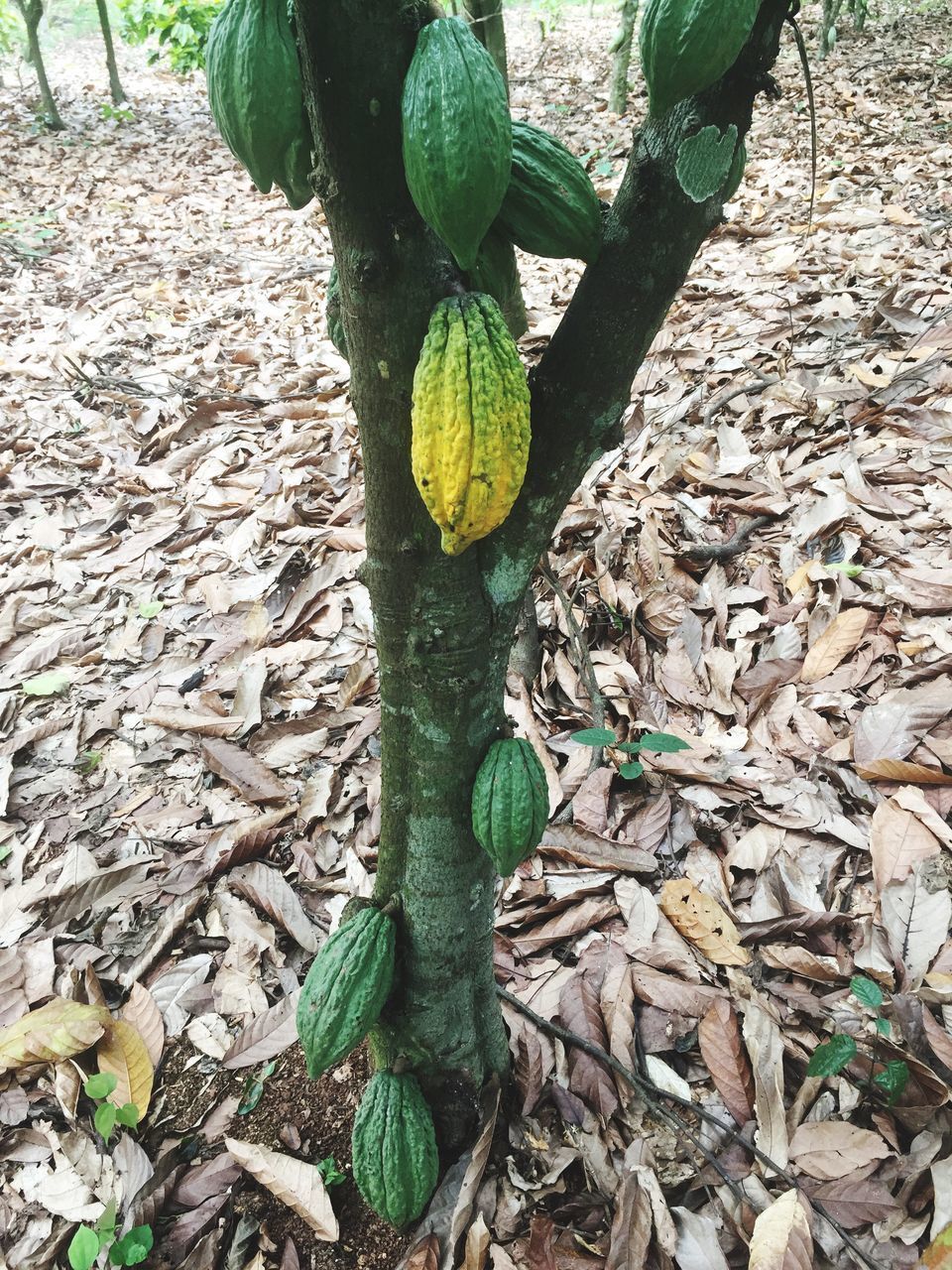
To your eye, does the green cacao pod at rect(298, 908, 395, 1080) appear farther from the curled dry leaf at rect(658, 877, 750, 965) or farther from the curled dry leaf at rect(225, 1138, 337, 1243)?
the curled dry leaf at rect(658, 877, 750, 965)

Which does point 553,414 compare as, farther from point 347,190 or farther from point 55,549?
point 55,549

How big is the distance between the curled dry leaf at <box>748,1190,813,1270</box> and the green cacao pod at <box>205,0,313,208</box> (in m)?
1.46

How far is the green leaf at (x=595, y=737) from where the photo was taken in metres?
1.75

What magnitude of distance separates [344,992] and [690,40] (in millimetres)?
1022

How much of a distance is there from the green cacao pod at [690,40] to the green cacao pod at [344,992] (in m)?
0.97

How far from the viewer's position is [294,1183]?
1360mm

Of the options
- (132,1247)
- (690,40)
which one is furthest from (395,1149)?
(690,40)

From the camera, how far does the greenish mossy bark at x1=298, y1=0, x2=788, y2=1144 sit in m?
0.66

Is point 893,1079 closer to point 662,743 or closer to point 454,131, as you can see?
point 662,743

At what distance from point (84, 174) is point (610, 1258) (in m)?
8.35

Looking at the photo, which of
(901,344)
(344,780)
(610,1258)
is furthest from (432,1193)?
(901,344)

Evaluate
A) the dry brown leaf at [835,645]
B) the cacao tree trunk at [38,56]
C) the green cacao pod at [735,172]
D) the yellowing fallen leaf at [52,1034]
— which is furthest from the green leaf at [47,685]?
the cacao tree trunk at [38,56]

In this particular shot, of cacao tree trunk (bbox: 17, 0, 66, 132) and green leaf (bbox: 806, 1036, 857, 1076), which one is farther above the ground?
cacao tree trunk (bbox: 17, 0, 66, 132)

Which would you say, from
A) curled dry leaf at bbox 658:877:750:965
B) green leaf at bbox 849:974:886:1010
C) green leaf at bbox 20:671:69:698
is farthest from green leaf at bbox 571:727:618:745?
green leaf at bbox 20:671:69:698
